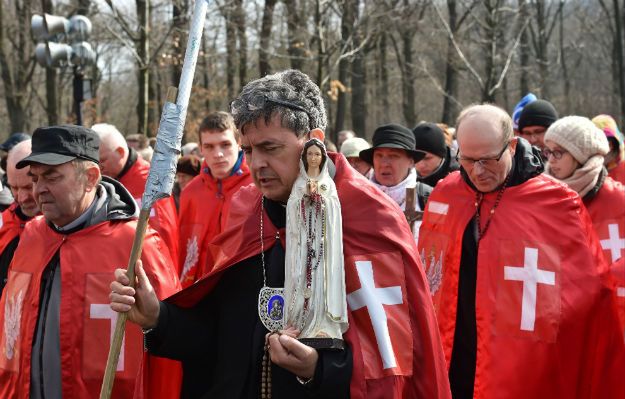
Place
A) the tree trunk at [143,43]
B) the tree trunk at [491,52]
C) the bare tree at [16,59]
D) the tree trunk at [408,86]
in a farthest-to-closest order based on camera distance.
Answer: the tree trunk at [408,86], the bare tree at [16,59], the tree trunk at [491,52], the tree trunk at [143,43]

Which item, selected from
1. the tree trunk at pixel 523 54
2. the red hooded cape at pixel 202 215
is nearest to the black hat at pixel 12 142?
the red hooded cape at pixel 202 215

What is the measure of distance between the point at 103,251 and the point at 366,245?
5.68 feet

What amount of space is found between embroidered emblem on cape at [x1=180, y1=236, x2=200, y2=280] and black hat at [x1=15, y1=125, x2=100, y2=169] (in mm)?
3177

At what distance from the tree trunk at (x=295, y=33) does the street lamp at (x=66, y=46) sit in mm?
4348

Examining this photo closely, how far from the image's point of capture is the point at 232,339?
11.3 feet

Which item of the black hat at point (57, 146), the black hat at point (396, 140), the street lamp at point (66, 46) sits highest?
the street lamp at point (66, 46)

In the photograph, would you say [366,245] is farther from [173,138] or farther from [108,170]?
[108,170]

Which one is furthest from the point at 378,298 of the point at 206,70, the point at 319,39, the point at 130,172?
the point at 206,70

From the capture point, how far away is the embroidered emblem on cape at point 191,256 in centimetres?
763

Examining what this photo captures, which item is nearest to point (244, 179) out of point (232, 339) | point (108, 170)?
point (108, 170)

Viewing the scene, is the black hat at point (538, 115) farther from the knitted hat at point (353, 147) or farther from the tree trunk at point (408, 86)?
the tree trunk at point (408, 86)

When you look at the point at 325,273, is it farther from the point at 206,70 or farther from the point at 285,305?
the point at 206,70

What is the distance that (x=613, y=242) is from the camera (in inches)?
258

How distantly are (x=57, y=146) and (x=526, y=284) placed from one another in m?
2.74
